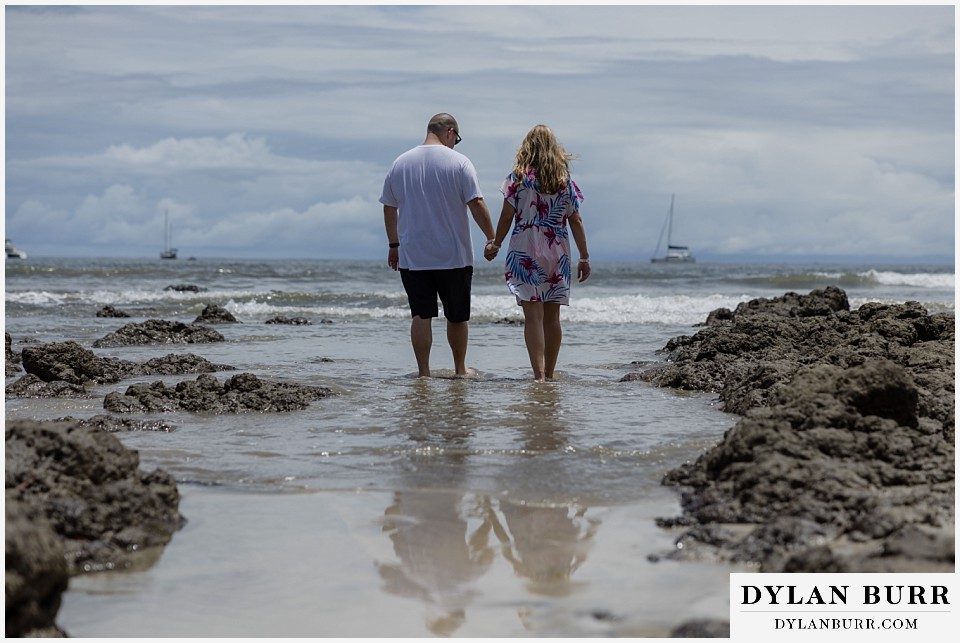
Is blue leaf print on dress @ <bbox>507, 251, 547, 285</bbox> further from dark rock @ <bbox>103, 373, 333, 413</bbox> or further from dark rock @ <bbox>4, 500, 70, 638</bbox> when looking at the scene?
dark rock @ <bbox>4, 500, 70, 638</bbox>

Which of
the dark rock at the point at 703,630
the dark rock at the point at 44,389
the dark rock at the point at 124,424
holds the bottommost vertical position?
the dark rock at the point at 44,389

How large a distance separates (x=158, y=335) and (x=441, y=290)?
190 inches

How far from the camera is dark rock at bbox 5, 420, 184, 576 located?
3.05 meters

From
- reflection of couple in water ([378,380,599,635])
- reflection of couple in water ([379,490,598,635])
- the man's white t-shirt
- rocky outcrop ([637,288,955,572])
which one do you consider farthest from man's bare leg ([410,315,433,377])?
reflection of couple in water ([379,490,598,635])

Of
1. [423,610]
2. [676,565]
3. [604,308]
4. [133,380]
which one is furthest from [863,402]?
[604,308]

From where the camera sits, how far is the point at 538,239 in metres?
6.92

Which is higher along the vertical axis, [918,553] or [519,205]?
[519,205]

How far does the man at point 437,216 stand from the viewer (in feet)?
22.7

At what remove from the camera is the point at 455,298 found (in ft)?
23.1

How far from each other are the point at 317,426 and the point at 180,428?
68cm

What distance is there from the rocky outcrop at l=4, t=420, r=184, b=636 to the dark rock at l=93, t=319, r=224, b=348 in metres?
7.13

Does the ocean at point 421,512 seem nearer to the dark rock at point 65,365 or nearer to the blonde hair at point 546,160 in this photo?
the dark rock at point 65,365

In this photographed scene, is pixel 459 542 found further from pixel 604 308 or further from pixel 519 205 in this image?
pixel 604 308

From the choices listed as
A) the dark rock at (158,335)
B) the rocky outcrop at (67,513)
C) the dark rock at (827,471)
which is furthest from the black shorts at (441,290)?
the dark rock at (158,335)
